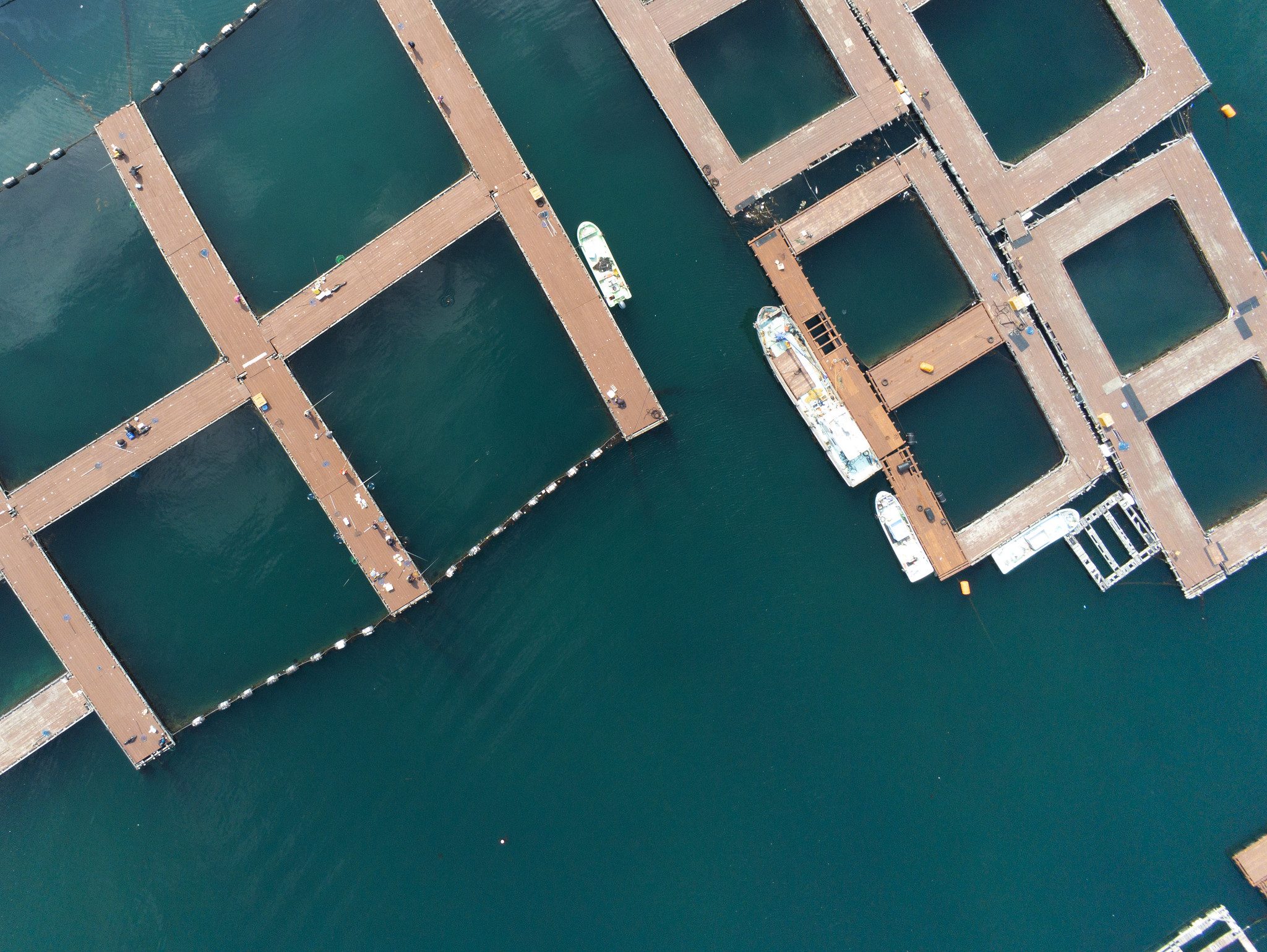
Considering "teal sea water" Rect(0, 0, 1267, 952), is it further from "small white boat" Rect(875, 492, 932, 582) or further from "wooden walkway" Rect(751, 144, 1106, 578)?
"wooden walkway" Rect(751, 144, 1106, 578)

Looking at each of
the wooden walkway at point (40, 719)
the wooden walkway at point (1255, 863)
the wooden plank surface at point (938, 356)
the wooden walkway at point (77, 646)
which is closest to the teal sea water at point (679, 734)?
the wooden walkway at point (1255, 863)

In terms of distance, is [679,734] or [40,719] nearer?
[40,719]

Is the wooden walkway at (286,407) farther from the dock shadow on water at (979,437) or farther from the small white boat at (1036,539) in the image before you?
the small white boat at (1036,539)

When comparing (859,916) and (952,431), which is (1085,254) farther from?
(859,916)

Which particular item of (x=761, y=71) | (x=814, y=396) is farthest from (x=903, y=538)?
(x=761, y=71)

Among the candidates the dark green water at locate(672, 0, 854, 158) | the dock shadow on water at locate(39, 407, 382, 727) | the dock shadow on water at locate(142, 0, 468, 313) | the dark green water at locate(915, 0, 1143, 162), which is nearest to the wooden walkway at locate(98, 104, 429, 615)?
the dock shadow on water at locate(39, 407, 382, 727)

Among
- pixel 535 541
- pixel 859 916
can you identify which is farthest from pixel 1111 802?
pixel 535 541

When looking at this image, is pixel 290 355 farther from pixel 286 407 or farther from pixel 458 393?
pixel 458 393
